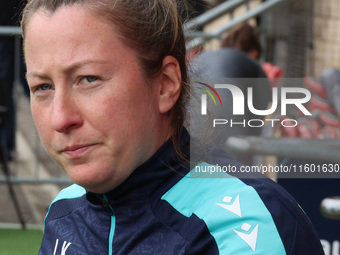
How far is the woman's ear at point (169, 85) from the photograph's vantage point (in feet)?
5.91

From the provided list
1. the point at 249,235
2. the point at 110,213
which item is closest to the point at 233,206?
the point at 249,235

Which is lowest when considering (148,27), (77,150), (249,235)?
(249,235)

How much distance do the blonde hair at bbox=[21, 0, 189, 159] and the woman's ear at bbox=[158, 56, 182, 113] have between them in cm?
2

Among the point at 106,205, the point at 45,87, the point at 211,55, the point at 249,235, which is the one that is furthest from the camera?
the point at 211,55

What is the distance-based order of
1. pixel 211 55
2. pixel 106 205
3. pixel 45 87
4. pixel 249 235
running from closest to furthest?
pixel 249 235
pixel 45 87
pixel 106 205
pixel 211 55

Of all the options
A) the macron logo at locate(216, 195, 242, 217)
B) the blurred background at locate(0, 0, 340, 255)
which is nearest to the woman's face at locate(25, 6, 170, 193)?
the macron logo at locate(216, 195, 242, 217)

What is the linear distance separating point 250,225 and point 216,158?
0.96 feet

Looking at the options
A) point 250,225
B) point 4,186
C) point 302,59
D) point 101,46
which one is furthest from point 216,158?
point 4,186

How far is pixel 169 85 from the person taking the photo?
1.82m

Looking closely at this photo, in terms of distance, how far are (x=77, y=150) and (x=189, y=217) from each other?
314mm

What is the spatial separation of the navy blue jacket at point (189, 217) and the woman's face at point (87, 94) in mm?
108

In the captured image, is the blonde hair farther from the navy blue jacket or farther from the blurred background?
the blurred background

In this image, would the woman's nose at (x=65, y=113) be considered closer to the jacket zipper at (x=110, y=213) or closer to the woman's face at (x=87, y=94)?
the woman's face at (x=87, y=94)

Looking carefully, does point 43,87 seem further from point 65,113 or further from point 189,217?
point 189,217
